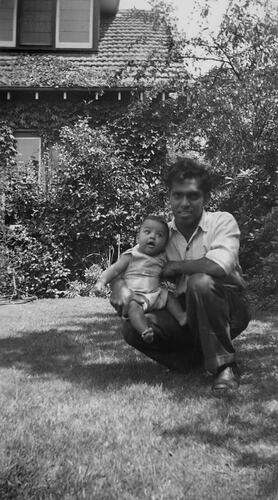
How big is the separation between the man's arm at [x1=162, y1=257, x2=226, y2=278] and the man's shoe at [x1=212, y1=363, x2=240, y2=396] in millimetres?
590

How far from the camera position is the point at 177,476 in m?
2.13

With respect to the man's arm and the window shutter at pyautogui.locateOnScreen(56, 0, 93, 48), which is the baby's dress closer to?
the man's arm

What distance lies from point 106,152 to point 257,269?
4.05 m

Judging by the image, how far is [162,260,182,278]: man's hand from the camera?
3516 millimetres

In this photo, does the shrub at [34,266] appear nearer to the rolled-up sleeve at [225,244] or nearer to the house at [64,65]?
the house at [64,65]

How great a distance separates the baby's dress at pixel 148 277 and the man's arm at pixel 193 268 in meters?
0.11

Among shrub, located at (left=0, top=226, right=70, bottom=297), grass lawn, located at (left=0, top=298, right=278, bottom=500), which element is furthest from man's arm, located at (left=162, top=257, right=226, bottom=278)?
shrub, located at (left=0, top=226, right=70, bottom=297)

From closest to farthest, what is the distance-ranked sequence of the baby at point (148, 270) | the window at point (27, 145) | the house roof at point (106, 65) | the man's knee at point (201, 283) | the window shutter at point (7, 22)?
the man's knee at point (201, 283) → the baby at point (148, 270) → the house roof at point (106, 65) → the window at point (27, 145) → the window shutter at point (7, 22)

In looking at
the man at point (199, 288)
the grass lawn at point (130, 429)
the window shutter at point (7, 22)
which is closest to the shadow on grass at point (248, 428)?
the grass lawn at point (130, 429)

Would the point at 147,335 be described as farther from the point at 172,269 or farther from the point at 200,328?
the point at 172,269

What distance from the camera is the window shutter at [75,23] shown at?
1311cm

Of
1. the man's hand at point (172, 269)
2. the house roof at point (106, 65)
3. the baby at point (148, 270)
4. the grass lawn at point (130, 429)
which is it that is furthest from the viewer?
the house roof at point (106, 65)

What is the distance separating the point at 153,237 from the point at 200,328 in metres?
0.72

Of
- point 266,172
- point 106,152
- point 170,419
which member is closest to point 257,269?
point 266,172
